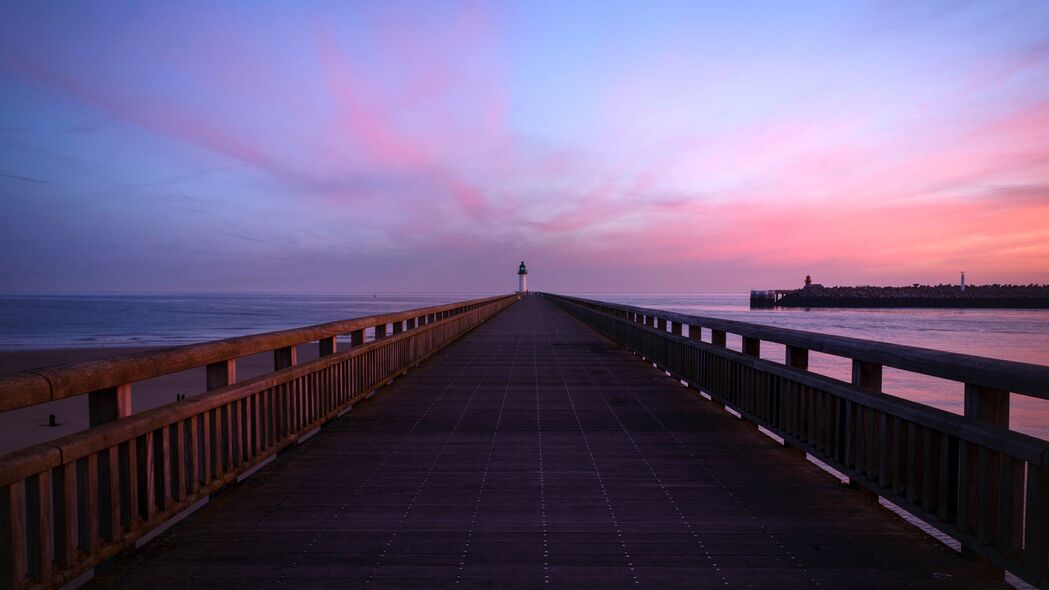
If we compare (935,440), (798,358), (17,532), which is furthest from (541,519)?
(798,358)

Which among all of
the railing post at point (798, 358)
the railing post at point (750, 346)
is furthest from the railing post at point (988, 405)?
the railing post at point (750, 346)

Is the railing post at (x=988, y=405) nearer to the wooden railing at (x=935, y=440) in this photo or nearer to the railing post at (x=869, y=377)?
the wooden railing at (x=935, y=440)

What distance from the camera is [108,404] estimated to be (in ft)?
11.4

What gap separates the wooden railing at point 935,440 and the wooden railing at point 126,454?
13.7ft

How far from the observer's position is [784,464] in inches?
229

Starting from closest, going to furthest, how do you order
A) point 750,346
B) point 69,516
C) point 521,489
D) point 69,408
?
point 69,516
point 521,489
point 750,346
point 69,408

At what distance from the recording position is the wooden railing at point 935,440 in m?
2.97

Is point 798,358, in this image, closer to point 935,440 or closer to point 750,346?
point 750,346

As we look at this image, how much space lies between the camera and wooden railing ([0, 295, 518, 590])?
9.09 ft

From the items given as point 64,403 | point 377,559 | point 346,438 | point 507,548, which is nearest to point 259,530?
point 377,559

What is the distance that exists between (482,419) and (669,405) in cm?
263

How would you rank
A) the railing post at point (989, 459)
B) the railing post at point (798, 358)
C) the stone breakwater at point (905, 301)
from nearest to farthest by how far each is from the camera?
the railing post at point (989, 459)
the railing post at point (798, 358)
the stone breakwater at point (905, 301)

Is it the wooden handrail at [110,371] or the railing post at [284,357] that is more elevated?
the wooden handrail at [110,371]

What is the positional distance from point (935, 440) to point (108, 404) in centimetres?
441
